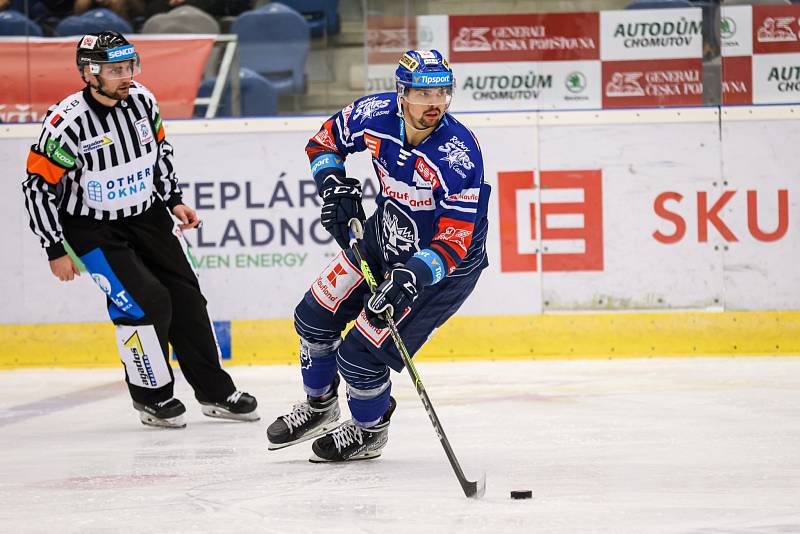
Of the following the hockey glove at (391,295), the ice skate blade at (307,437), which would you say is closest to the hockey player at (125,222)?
the ice skate blade at (307,437)

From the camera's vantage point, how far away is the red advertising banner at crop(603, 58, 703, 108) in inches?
238

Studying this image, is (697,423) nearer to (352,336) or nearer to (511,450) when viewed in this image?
(511,450)

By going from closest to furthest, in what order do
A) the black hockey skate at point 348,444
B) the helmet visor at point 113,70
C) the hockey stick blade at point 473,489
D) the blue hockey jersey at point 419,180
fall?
the hockey stick blade at point 473,489 < the blue hockey jersey at point 419,180 < the black hockey skate at point 348,444 < the helmet visor at point 113,70

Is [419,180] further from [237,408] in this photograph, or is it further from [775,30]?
[775,30]

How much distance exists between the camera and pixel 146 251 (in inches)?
181

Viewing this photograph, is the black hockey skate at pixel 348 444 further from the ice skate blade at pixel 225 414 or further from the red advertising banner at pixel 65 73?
the red advertising banner at pixel 65 73

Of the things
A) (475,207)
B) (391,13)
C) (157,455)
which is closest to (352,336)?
(475,207)

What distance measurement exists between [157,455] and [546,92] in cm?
297

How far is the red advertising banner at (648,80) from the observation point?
604cm

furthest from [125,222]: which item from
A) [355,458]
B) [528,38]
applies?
[528,38]

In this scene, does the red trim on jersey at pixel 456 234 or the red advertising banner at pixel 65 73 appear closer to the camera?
the red trim on jersey at pixel 456 234

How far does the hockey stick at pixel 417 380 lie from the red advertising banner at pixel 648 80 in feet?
8.82

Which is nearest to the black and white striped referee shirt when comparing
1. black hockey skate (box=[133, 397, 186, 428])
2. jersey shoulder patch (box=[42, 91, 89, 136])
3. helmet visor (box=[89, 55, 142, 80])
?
jersey shoulder patch (box=[42, 91, 89, 136])

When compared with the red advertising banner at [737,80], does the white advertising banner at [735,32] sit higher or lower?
higher
